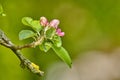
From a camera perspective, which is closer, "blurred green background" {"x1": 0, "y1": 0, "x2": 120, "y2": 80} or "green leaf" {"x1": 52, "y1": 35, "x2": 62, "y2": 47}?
"green leaf" {"x1": 52, "y1": 35, "x2": 62, "y2": 47}

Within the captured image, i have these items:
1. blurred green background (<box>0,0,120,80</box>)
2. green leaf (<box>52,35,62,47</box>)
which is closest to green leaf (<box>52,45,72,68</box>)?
green leaf (<box>52,35,62,47</box>)

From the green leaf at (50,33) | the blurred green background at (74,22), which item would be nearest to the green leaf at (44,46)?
the green leaf at (50,33)

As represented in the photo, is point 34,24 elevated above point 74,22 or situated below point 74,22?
above

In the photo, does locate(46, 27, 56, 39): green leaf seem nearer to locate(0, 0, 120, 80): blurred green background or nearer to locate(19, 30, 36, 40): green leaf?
locate(19, 30, 36, 40): green leaf

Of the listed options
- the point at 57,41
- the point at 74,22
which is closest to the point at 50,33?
the point at 57,41

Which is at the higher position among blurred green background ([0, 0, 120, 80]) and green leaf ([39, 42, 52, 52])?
green leaf ([39, 42, 52, 52])

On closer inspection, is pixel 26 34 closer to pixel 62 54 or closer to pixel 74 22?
pixel 62 54

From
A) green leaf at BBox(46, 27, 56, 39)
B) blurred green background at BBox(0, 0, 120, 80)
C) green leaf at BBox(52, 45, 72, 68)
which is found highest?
green leaf at BBox(46, 27, 56, 39)

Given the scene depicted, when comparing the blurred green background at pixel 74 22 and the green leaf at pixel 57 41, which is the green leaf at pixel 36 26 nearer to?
the green leaf at pixel 57 41

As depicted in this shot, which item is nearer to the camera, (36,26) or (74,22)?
(36,26)
